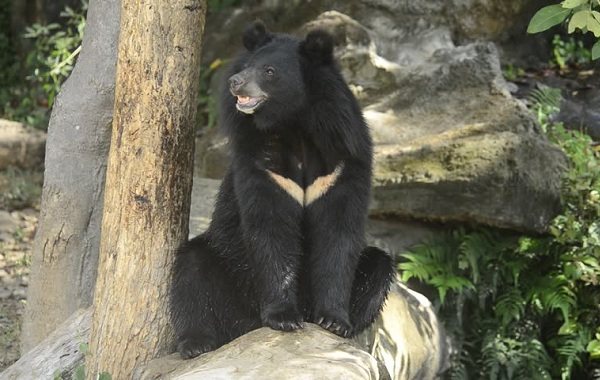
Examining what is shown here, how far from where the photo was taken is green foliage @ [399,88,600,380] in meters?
6.78

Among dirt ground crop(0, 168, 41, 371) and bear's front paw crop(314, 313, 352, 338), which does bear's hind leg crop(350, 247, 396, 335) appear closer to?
bear's front paw crop(314, 313, 352, 338)

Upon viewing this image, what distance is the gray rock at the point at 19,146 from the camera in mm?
9367

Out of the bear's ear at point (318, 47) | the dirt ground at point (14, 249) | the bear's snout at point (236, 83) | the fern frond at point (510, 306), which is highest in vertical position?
the bear's ear at point (318, 47)

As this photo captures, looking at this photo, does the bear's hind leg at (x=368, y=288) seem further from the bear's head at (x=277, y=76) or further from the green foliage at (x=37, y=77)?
the green foliage at (x=37, y=77)

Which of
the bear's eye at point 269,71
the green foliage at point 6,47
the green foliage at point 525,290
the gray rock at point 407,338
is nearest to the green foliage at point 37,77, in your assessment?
the green foliage at point 6,47

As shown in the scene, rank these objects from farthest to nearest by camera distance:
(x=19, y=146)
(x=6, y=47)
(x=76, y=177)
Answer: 1. (x=6, y=47)
2. (x=19, y=146)
3. (x=76, y=177)

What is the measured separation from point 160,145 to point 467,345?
142 inches

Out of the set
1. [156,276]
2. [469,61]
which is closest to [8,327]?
[156,276]

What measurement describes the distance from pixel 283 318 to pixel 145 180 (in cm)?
94

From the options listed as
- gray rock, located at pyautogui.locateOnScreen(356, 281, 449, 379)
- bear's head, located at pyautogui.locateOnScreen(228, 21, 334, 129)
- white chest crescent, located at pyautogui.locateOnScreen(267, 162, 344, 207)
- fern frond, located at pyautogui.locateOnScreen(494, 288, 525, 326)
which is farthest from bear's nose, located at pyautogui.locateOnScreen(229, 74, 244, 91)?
fern frond, located at pyautogui.locateOnScreen(494, 288, 525, 326)

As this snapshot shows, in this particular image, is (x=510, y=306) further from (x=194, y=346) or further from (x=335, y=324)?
(x=194, y=346)

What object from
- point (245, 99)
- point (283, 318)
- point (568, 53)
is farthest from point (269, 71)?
point (568, 53)

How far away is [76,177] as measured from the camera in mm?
5512

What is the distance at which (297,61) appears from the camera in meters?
4.51
